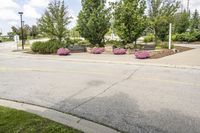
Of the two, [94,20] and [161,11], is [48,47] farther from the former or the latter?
[161,11]

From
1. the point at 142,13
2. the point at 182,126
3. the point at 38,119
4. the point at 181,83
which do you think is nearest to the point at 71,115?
the point at 38,119

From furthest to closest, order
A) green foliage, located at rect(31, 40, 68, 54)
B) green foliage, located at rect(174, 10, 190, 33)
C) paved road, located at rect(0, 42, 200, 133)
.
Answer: green foliage, located at rect(174, 10, 190, 33), green foliage, located at rect(31, 40, 68, 54), paved road, located at rect(0, 42, 200, 133)

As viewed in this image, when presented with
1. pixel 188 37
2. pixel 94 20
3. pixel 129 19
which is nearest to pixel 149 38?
pixel 188 37

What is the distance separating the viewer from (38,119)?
5016mm

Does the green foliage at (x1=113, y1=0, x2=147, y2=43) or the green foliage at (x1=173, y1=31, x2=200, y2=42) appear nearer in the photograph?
the green foliage at (x1=113, y1=0, x2=147, y2=43)

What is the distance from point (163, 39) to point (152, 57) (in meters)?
15.7

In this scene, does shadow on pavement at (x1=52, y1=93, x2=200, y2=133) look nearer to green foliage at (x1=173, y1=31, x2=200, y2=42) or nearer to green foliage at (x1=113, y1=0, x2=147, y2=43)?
green foliage at (x1=113, y1=0, x2=147, y2=43)

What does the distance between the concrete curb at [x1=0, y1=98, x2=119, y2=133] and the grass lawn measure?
0.28m

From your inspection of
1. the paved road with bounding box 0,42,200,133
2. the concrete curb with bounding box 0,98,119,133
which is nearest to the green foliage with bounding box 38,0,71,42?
the paved road with bounding box 0,42,200,133

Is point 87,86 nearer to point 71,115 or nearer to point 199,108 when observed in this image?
point 71,115

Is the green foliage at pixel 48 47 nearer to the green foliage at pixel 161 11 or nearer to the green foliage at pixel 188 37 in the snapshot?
the green foliage at pixel 161 11

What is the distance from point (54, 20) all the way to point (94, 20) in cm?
→ 480

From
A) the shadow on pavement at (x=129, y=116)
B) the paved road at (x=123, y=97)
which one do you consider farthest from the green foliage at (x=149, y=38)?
the shadow on pavement at (x=129, y=116)

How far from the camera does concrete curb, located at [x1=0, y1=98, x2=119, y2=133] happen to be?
15.3 feet
